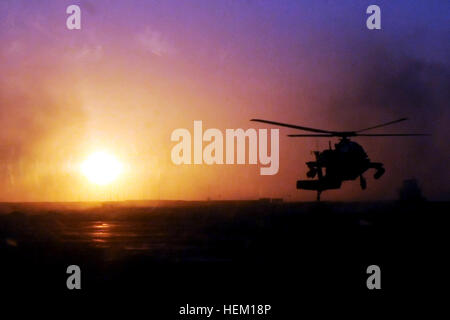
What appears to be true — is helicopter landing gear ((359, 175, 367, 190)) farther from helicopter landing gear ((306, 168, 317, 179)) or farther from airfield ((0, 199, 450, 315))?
helicopter landing gear ((306, 168, 317, 179))

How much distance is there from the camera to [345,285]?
19.3 meters

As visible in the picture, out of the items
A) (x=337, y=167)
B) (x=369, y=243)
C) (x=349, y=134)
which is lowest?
(x=369, y=243)

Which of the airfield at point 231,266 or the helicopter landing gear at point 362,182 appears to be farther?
the helicopter landing gear at point 362,182

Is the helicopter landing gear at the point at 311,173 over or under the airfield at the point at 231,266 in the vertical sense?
over

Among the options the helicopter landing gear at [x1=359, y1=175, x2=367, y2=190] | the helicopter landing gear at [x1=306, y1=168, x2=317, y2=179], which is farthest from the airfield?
the helicopter landing gear at [x1=306, y1=168, x2=317, y2=179]

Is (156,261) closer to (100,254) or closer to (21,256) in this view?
(100,254)

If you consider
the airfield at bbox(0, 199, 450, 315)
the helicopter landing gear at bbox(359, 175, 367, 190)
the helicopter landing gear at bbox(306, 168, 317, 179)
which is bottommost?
the airfield at bbox(0, 199, 450, 315)

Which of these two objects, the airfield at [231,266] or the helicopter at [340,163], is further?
the helicopter at [340,163]

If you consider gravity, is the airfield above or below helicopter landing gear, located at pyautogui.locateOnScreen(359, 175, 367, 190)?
below

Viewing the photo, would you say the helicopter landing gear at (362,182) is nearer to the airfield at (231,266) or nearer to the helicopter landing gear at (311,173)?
the airfield at (231,266)

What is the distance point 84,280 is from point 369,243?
19.8 metres

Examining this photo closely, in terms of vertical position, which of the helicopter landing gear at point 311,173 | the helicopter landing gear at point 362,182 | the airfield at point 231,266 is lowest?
the airfield at point 231,266

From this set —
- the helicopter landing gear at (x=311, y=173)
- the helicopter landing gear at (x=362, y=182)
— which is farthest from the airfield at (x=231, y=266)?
the helicopter landing gear at (x=311, y=173)
